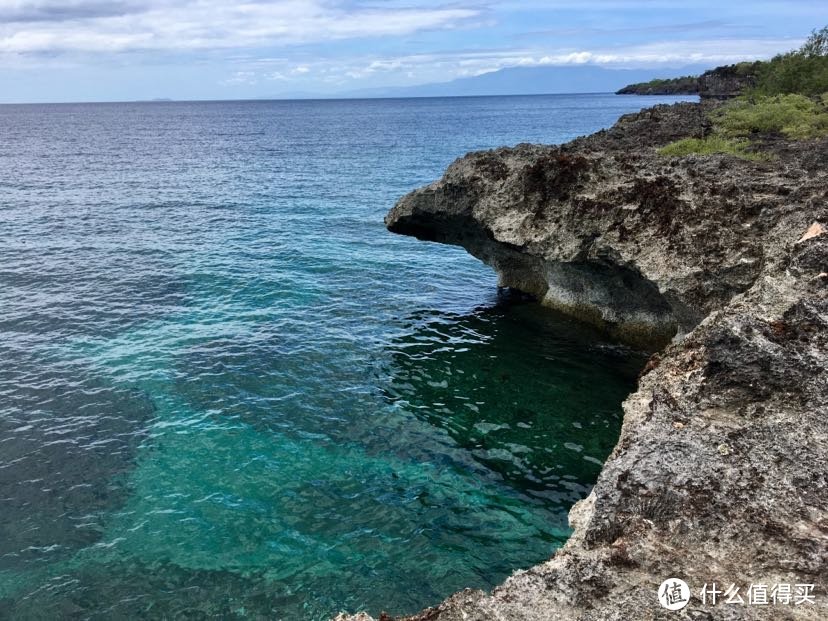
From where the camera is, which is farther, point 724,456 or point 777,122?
point 777,122

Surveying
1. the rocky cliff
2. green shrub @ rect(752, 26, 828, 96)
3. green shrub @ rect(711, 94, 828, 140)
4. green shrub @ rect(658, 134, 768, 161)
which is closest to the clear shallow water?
the rocky cliff

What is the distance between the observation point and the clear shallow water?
1349 cm

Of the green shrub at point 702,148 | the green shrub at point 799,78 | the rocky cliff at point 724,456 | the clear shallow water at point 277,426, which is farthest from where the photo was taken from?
the green shrub at point 799,78

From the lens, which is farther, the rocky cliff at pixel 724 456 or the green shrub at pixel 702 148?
the green shrub at pixel 702 148

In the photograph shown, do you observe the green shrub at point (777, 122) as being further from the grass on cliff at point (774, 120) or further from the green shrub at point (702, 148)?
the green shrub at point (702, 148)

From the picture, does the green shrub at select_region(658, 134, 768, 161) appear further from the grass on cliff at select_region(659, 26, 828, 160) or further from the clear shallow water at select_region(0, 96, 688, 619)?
the clear shallow water at select_region(0, 96, 688, 619)

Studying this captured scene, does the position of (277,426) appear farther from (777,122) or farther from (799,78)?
(799,78)

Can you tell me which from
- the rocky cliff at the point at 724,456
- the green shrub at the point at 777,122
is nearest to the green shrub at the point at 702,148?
the green shrub at the point at 777,122

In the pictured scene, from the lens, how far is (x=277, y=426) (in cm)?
1922

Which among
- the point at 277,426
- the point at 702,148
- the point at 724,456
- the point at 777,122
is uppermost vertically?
the point at 777,122

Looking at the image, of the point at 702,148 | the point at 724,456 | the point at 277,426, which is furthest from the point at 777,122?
Answer: the point at 724,456

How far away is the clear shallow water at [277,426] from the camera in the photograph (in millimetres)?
13492

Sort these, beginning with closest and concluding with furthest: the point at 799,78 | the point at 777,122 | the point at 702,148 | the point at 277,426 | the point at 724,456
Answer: the point at 724,456 → the point at 277,426 → the point at 702,148 → the point at 777,122 → the point at 799,78

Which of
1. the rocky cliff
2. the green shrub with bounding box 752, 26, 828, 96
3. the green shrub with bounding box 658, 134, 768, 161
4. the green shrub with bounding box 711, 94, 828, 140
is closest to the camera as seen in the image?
the rocky cliff
